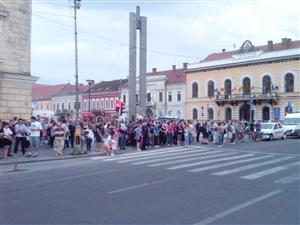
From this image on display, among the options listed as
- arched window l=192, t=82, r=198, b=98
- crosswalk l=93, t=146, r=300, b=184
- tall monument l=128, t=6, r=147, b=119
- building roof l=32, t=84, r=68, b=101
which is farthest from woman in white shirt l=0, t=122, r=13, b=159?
building roof l=32, t=84, r=68, b=101

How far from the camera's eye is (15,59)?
965 inches

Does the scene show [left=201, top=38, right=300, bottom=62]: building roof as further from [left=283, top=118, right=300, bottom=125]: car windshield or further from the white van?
[left=283, top=118, right=300, bottom=125]: car windshield

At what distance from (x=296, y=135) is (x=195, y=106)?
3608cm

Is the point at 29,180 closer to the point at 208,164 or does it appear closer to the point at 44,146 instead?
the point at 208,164

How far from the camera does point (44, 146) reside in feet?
76.5

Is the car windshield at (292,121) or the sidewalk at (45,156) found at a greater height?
the car windshield at (292,121)

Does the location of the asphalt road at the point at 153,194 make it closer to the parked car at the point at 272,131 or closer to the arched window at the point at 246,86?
the parked car at the point at 272,131

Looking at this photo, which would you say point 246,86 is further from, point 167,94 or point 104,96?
point 104,96

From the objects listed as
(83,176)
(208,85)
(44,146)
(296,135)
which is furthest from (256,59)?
(83,176)

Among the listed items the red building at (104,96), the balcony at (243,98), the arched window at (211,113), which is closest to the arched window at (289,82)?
the balcony at (243,98)

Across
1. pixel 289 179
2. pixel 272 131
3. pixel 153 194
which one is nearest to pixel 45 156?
pixel 153 194

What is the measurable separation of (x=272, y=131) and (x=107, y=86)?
196ft

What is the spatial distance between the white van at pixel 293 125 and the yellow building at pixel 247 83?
17181mm

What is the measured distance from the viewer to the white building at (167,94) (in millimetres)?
74994
